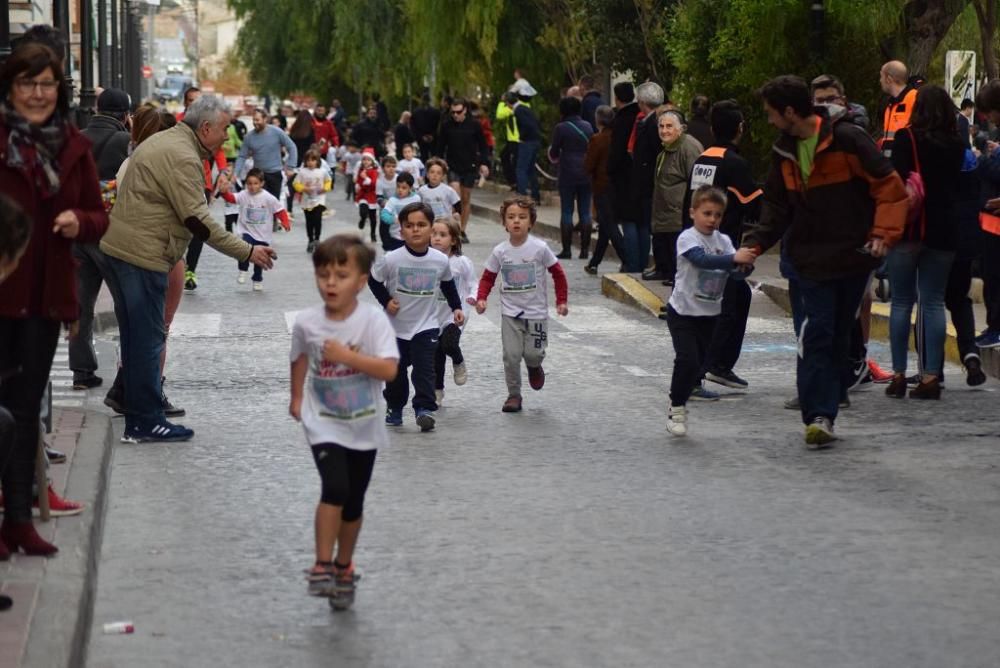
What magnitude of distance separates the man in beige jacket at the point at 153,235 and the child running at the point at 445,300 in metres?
1.57

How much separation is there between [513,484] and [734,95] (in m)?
14.3

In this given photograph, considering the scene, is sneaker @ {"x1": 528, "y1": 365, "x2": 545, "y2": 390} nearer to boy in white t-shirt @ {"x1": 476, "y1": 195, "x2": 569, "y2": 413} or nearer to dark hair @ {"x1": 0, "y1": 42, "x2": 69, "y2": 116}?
boy in white t-shirt @ {"x1": 476, "y1": 195, "x2": 569, "y2": 413}

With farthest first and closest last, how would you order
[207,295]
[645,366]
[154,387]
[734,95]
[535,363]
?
[734,95], [207,295], [645,366], [535,363], [154,387]

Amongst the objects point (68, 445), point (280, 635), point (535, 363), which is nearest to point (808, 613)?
point (280, 635)

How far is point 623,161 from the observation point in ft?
62.4

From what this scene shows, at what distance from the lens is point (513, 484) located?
8812mm

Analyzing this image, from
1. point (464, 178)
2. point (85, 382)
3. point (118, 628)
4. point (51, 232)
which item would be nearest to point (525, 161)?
point (464, 178)

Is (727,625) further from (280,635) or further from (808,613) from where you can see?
(280,635)

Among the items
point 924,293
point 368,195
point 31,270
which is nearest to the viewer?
point 31,270

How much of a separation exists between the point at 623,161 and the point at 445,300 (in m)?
8.37

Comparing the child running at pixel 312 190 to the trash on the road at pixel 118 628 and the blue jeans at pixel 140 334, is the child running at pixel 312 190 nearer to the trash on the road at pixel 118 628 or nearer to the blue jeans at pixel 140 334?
the blue jeans at pixel 140 334

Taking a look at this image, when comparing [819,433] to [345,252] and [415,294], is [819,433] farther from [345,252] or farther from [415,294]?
[345,252]

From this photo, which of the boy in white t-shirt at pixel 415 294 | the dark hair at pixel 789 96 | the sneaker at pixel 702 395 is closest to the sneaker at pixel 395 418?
the boy in white t-shirt at pixel 415 294

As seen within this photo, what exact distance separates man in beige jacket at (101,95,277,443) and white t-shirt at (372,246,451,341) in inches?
36.5
